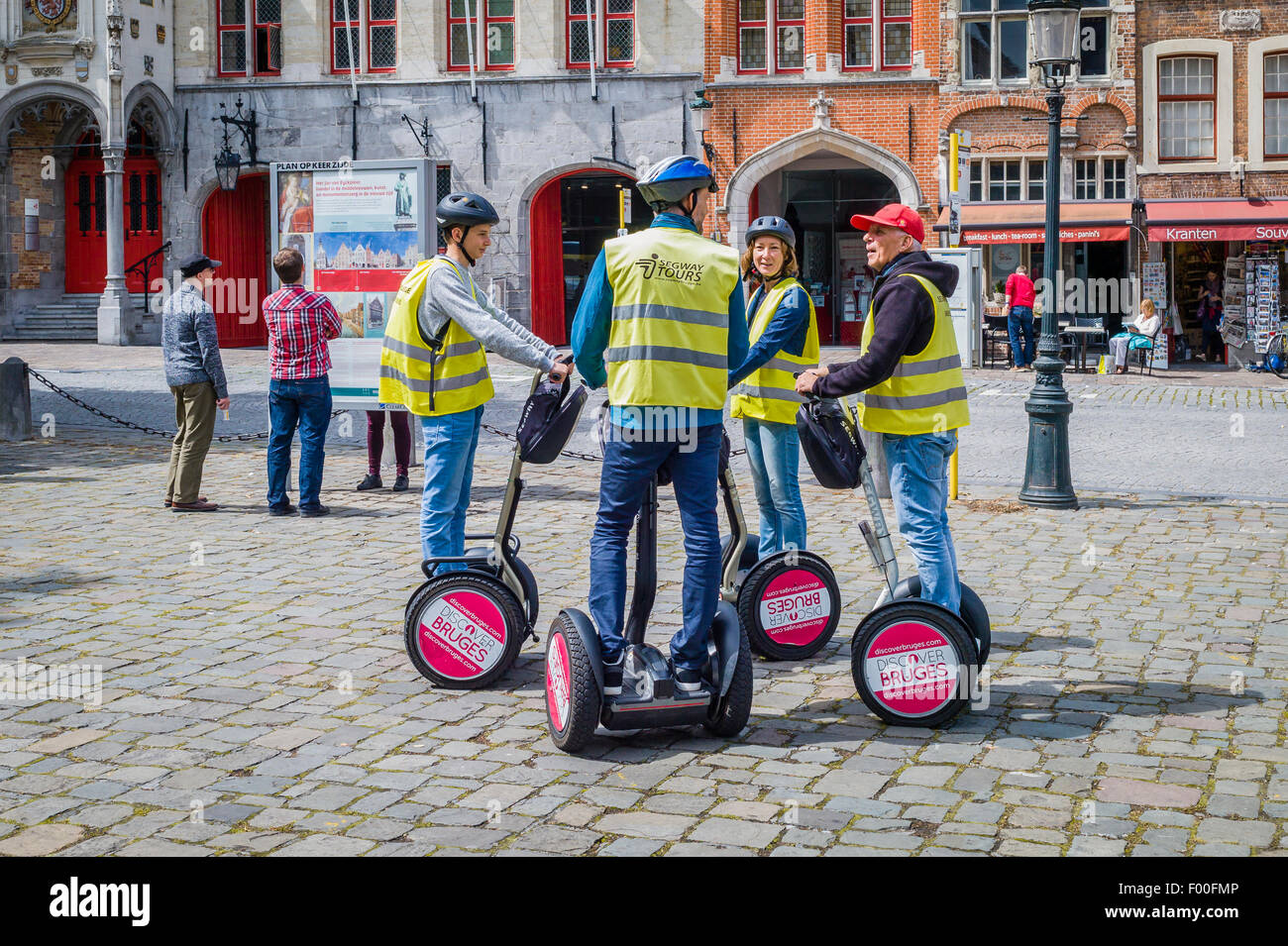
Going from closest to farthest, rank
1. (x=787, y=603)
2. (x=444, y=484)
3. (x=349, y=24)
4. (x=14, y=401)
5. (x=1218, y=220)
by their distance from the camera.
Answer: (x=787, y=603)
(x=444, y=484)
(x=14, y=401)
(x=1218, y=220)
(x=349, y=24)

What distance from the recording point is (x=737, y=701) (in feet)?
17.0

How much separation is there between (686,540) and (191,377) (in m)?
6.26

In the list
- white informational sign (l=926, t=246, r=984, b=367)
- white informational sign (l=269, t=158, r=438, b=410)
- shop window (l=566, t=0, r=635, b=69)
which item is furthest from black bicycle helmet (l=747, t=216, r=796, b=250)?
shop window (l=566, t=0, r=635, b=69)

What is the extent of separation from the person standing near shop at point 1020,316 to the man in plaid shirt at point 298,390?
15.6 meters

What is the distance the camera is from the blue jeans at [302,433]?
1006 cm

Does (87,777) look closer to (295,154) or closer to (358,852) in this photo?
(358,852)

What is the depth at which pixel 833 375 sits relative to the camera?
5.49 meters

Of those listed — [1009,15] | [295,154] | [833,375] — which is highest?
[1009,15]

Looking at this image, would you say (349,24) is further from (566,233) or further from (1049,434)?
(1049,434)

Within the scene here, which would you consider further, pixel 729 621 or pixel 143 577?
pixel 143 577

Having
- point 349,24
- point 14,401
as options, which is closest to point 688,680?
point 14,401

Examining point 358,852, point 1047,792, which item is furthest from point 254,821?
point 1047,792

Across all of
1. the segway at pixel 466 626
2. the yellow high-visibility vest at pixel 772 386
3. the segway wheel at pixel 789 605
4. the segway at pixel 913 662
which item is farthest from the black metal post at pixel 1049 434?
the segway at pixel 466 626

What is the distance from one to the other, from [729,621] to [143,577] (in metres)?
4.10
